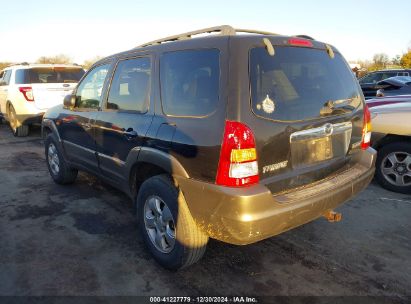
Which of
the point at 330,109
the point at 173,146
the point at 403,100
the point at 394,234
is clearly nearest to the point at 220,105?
the point at 173,146

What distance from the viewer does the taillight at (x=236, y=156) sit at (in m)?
2.19

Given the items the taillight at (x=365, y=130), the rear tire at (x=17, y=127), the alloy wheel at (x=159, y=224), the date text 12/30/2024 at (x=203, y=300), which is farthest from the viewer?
the rear tire at (x=17, y=127)

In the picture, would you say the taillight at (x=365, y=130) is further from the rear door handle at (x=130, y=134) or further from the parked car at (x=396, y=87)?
the parked car at (x=396, y=87)

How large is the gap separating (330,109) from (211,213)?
1.24 m

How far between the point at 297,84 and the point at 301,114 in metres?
0.22

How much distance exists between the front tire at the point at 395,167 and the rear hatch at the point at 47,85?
6.82 meters

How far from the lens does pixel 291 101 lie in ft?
8.01

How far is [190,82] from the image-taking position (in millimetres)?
2551

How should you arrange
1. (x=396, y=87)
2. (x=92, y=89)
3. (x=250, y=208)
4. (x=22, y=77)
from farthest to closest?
(x=396, y=87)
(x=22, y=77)
(x=92, y=89)
(x=250, y=208)

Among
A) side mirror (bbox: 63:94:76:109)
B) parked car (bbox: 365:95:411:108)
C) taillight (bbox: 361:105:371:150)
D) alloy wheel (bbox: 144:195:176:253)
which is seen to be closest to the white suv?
side mirror (bbox: 63:94:76:109)


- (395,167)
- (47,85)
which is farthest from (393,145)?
(47,85)

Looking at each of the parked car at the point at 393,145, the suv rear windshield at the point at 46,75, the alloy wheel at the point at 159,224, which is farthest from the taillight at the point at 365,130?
the suv rear windshield at the point at 46,75

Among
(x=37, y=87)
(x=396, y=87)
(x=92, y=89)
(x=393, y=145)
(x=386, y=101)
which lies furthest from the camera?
(x=396, y=87)

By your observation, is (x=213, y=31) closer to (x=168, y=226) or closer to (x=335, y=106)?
(x=335, y=106)
